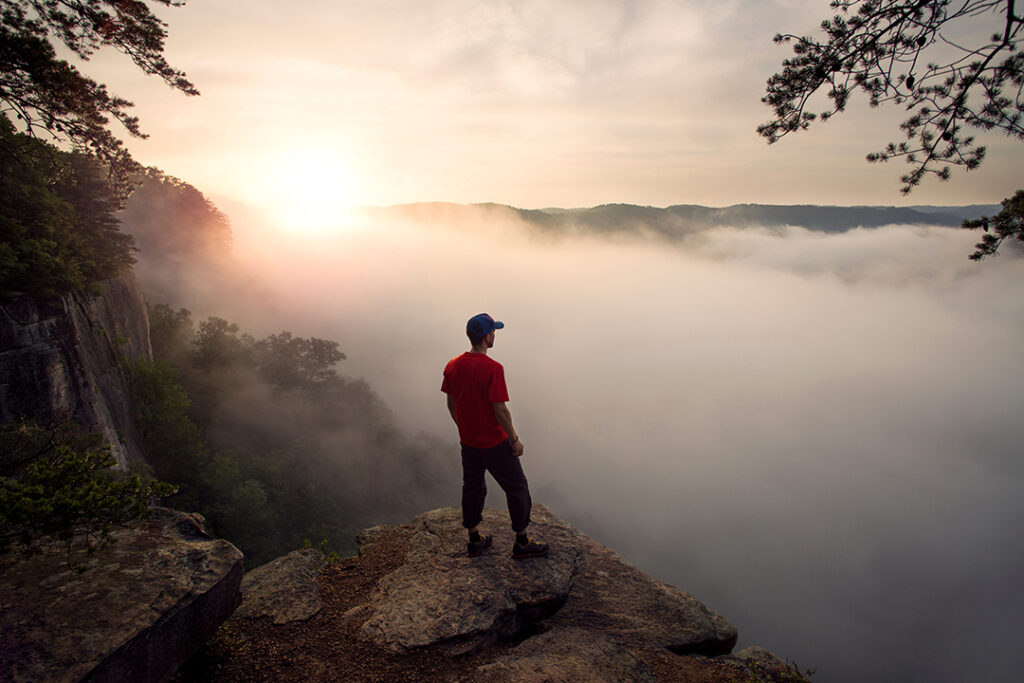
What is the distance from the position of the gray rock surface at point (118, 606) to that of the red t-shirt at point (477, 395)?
2.82 meters

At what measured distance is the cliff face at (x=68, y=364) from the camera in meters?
9.43

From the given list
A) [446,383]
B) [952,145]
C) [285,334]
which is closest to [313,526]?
[285,334]

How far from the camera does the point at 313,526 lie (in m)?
36.1

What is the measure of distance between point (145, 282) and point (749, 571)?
17816cm

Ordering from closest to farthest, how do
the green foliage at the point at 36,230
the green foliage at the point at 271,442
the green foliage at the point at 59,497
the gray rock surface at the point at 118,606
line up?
1. the gray rock surface at the point at 118,606
2. the green foliage at the point at 59,497
3. the green foliage at the point at 36,230
4. the green foliage at the point at 271,442

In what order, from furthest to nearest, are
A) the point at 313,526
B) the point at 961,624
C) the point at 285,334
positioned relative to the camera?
1. the point at 961,624
2. the point at 285,334
3. the point at 313,526

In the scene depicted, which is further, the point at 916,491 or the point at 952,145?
the point at 916,491

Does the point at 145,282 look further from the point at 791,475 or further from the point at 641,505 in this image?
the point at 791,475

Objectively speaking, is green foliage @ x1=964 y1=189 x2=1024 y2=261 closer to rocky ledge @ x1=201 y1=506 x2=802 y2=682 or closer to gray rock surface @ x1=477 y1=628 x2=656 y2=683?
rocky ledge @ x1=201 y1=506 x2=802 y2=682

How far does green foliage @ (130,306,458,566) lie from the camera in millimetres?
24281

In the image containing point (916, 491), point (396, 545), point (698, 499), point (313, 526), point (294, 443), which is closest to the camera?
point (396, 545)

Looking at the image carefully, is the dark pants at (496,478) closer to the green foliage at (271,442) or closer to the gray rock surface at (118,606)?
the gray rock surface at (118,606)

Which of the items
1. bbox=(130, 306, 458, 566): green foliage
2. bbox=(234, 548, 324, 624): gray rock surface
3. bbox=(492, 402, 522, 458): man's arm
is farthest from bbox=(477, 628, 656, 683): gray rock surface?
bbox=(130, 306, 458, 566): green foliage

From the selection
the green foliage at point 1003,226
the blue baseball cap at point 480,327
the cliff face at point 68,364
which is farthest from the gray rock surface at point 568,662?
the cliff face at point 68,364
